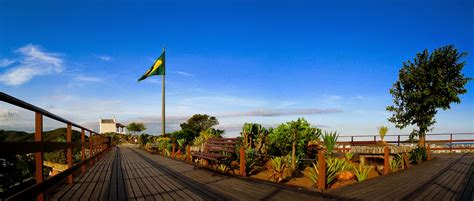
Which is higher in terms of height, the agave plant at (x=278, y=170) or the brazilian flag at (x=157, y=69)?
the brazilian flag at (x=157, y=69)

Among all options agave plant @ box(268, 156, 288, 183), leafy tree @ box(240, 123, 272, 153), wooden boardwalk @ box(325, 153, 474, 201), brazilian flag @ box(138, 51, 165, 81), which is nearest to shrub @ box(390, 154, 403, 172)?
wooden boardwalk @ box(325, 153, 474, 201)

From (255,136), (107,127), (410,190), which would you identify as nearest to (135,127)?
(107,127)

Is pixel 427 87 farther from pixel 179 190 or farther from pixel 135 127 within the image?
pixel 135 127

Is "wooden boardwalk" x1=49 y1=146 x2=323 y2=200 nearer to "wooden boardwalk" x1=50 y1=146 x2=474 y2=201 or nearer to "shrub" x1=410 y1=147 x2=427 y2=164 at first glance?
"wooden boardwalk" x1=50 y1=146 x2=474 y2=201

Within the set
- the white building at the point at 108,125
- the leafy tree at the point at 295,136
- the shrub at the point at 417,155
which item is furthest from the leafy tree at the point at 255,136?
the white building at the point at 108,125

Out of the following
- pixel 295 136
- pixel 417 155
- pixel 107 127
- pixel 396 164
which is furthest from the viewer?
pixel 107 127

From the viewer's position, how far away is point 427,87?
14.1 metres

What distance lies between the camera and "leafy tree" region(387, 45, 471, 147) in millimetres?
13641

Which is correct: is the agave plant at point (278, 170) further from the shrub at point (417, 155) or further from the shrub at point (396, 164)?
the shrub at point (417, 155)

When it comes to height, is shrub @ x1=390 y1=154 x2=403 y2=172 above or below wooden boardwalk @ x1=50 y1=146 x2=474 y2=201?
below

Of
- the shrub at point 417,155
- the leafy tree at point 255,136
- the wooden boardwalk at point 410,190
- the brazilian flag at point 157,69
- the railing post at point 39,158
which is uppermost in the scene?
the brazilian flag at point 157,69

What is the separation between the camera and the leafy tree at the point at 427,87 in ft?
44.8

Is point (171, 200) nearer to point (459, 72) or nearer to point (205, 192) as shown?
point (205, 192)

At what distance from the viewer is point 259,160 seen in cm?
921
